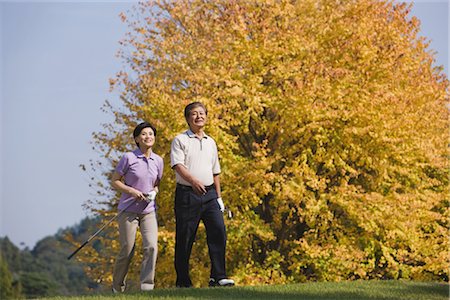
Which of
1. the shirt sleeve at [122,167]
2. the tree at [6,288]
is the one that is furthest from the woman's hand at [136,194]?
the tree at [6,288]

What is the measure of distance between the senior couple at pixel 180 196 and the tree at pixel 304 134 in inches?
235

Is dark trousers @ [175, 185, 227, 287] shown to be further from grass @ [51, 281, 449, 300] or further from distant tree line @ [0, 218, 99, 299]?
distant tree line @ [0, 218, 99, 299]

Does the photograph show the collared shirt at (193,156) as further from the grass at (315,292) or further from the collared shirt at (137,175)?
the grass at (315,292)

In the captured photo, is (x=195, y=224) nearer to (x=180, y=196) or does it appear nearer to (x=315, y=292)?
(x=180, y=196)

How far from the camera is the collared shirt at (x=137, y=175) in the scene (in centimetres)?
946

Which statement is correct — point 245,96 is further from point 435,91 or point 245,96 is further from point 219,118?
point 435,91

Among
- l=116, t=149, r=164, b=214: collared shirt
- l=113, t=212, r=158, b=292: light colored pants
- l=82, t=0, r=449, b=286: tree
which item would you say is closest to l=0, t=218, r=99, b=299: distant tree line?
l=82, t=0, r=449, b=286: tree

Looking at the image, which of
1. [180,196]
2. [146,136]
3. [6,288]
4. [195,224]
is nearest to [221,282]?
[195,224]

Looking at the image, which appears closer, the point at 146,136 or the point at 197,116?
the point at 197,116

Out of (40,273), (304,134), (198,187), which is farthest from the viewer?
(40,273)

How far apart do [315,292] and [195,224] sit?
5.78 feet

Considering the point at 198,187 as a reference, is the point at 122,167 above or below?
above

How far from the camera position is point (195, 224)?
9406mm

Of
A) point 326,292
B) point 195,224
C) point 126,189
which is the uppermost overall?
point 126,189
